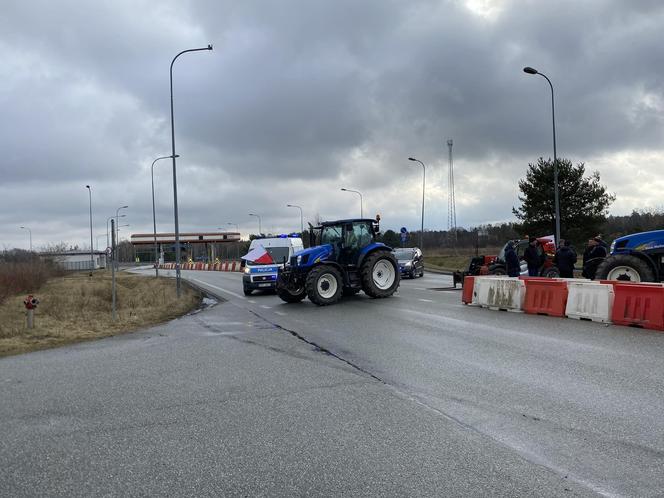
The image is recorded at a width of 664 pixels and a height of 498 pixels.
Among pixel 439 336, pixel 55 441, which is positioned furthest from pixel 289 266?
pixel 55 441

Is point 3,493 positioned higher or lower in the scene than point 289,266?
lower

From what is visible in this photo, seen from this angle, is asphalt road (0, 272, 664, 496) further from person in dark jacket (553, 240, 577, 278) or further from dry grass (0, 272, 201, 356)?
person in dark jacket (553, 240, 577, 278)

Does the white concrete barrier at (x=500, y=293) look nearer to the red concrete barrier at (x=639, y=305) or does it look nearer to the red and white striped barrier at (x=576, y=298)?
the red and white striped barrier at (x=576, y=298)

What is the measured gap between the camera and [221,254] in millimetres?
136250

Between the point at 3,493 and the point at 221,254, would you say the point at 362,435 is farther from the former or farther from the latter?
the point at 221,254

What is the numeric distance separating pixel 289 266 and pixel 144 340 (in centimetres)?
742

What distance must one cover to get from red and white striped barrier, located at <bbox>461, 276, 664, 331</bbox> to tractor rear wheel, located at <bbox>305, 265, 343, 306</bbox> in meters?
3.74

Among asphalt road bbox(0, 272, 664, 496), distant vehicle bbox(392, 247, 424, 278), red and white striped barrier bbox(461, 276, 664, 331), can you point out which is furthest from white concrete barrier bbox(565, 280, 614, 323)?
distant vehicle bbox(392, 247, 424, 278)

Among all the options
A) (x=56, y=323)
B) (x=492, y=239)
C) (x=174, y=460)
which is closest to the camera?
(x=174, y=460)

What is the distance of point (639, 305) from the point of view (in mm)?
10914

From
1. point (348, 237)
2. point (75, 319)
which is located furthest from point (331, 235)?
point (75, 319)

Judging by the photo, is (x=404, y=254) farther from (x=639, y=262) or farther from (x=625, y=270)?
(x=639, y=262)

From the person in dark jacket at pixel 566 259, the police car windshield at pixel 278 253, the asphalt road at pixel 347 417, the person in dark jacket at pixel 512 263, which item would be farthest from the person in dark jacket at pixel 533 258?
the police car windshield at pixel 278 253

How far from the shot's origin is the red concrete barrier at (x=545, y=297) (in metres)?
12.9
